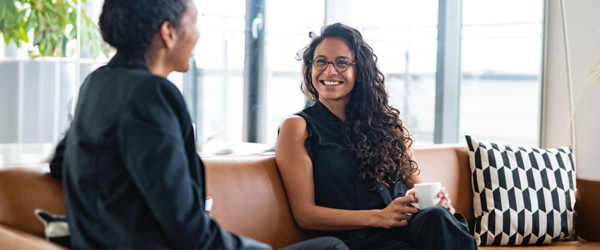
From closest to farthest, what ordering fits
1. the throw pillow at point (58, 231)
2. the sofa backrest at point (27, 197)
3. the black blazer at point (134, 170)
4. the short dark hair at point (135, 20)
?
the black blazer at point (134, 170), the short dark hair at point (135, 20), the throw pillow at point (58, 231), the sofa backrest at point (27, 197)

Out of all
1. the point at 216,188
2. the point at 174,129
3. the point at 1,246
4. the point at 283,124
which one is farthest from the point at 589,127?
the point at 1,246

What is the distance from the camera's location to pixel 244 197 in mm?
1815

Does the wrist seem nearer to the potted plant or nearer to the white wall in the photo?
the white wall

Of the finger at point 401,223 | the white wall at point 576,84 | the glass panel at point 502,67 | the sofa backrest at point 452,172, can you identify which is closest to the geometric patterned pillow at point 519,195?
the sofa backrest at point 452,172

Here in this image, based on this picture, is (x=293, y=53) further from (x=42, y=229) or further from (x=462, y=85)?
(x=42, y=229)

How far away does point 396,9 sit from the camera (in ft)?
12.2

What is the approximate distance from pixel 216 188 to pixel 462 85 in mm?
2506

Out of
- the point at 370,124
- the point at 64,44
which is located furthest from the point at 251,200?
the point at 64,44

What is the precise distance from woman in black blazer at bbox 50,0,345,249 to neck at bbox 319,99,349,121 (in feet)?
3.37

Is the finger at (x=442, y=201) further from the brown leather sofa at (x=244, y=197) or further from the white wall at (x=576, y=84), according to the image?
the white wall at (x=576, y=84)

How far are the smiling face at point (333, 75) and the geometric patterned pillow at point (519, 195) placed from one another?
774 mm

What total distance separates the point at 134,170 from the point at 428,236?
41.0 inches

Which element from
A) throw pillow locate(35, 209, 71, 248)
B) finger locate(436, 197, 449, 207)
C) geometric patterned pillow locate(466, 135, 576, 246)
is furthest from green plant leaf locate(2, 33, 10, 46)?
geometric patterned pillow locate(466, 135, 576, 246)

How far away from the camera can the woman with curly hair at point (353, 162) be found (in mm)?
1714
